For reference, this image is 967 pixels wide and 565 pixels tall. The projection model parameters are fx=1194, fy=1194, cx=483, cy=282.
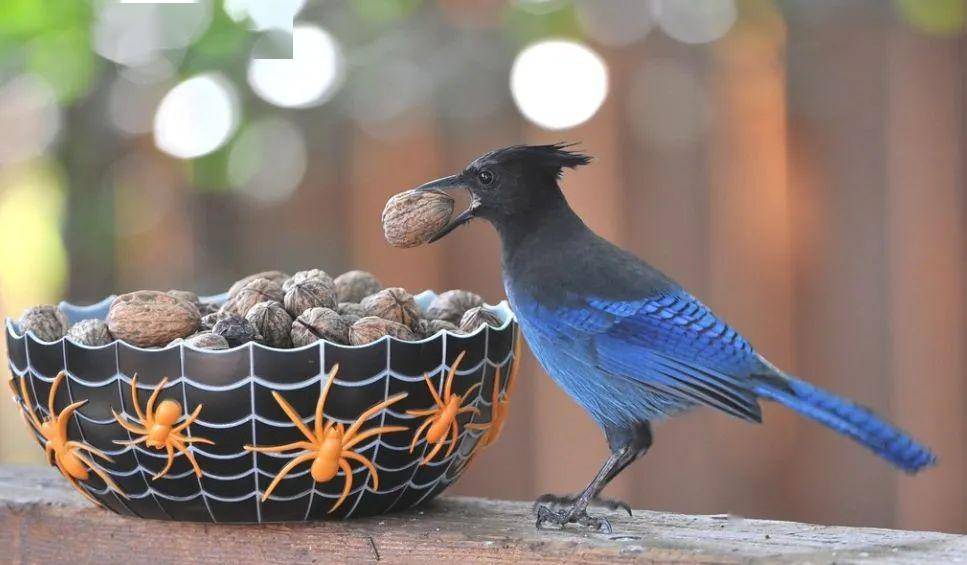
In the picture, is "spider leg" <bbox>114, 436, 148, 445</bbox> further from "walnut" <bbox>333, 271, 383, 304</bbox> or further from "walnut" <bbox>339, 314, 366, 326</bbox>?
"walnut" <bbox>333, 271, 383, 304</bbox>

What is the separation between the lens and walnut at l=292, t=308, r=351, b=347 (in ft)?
4.02

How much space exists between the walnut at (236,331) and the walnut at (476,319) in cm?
23

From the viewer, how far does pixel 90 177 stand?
2.76m

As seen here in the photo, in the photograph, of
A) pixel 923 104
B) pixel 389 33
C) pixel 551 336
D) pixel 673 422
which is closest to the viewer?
pixel 551 336

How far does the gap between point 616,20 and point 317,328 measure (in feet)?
5.15

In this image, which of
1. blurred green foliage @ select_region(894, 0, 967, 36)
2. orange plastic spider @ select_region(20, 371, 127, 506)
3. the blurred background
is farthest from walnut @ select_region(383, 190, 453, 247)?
blurred green foliage @ select_region(894, 0, 967, 36)

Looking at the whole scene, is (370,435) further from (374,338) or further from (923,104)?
(923,104)

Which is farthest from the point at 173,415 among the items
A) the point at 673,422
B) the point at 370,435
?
the point at 673,422

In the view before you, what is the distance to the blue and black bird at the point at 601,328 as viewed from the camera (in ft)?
4.29

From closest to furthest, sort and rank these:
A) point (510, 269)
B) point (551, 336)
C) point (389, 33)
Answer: point (551, 336), point (510, 269), point (389, 33)

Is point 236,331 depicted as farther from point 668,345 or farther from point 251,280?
point 668,345

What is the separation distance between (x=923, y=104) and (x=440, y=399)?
1.44 m

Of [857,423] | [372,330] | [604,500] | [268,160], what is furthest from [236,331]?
[268,160]

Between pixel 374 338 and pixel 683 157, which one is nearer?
pixel 374 338
